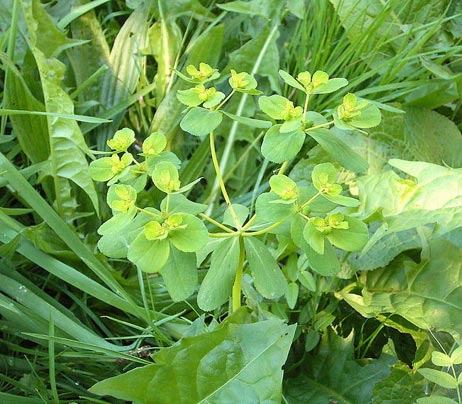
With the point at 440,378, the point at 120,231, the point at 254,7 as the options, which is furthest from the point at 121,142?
the point at 254,7

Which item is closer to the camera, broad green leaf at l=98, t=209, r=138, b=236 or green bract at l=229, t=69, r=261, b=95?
broad green leaf at l=98, t=209, r=138, b=236

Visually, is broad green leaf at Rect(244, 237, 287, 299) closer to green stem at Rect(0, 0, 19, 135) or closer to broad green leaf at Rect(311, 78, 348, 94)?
broad green leaf at Rect(311, 78, 348, 94)

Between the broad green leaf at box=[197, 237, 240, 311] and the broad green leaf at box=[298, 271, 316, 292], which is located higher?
the broad green leaf at box=[197, 237, 240, 311]

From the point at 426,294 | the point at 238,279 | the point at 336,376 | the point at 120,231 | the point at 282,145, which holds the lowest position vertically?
the point at 336,376

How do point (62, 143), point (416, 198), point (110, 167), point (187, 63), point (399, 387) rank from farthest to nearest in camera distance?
point (187, 63) < point (62, 143) < point (416, 198) < point (399, 387) < point (110, 167)

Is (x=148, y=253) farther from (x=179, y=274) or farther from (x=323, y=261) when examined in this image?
(x=323, y=261)

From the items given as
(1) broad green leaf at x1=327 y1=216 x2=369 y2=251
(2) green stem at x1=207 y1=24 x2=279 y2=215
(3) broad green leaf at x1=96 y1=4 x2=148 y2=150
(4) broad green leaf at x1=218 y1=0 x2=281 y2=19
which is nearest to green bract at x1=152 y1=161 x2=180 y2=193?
(1) broad green leaf at x1=327 y1=216 x2=369 y2=251

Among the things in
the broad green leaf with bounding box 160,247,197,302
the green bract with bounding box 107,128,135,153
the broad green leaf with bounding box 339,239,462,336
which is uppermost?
the green bract with bounding box 107,128,135,153
